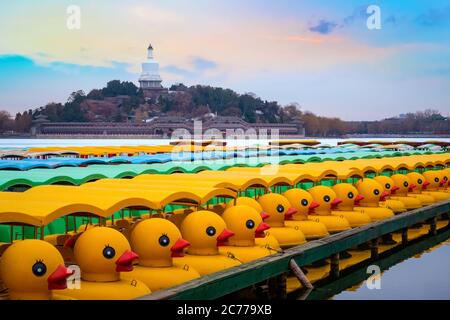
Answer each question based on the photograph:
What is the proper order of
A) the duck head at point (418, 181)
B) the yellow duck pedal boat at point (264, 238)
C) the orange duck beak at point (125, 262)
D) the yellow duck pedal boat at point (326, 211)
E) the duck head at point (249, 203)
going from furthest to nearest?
the duck head at point (418, 181) < the yellow duck pedal boat at point (326, 211) < the duck head at point (249, 203) < the yellow duck pedal boat at point (264, 238) < the orange duck beak at point (125, 262)

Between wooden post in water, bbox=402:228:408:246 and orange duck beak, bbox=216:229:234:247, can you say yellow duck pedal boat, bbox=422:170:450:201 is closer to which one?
wooden post in water, bbox=402:228:408:246

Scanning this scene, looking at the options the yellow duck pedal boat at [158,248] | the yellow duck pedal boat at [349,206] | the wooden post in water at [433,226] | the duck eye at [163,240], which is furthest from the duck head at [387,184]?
the duck eye at [163,240]

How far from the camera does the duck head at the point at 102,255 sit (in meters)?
13.2

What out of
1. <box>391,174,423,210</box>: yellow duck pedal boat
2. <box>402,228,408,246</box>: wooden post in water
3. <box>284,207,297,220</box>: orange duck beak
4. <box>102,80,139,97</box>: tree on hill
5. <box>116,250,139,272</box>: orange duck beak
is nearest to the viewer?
<box>116,250,139,272</box>: orange duck beak

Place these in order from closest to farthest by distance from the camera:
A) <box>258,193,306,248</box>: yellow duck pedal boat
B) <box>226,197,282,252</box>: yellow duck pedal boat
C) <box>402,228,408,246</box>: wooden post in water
A: <box>226,197,282,252</box>: yellow duck pedal boat, <box>258,193,306,248</box>: yellow duck pedal boat, <box>402,228,408,246</box>: wooden post in water

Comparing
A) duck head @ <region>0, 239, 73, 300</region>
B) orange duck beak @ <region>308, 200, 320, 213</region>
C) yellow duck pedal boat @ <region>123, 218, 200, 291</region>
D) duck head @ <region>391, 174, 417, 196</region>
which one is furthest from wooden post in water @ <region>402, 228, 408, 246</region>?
duck head @ <region>0, 239, 73, 300</region>

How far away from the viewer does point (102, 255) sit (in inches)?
519

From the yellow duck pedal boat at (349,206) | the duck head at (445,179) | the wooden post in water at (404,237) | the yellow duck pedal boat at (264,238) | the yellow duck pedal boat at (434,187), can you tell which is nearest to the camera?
the yellow duck pedal boat at (264,238)

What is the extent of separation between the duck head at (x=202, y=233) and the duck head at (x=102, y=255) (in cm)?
298

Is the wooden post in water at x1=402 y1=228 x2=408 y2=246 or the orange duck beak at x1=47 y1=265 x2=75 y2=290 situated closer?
the orange duck beak at x1=47 y1=265 x2=75 y2=290

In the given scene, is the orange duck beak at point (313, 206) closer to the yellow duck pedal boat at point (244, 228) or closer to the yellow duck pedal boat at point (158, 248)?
the yellow duck pedal boat at point (244, 228)

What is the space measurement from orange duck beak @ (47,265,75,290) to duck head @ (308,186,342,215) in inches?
466

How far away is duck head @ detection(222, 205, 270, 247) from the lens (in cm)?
1727
